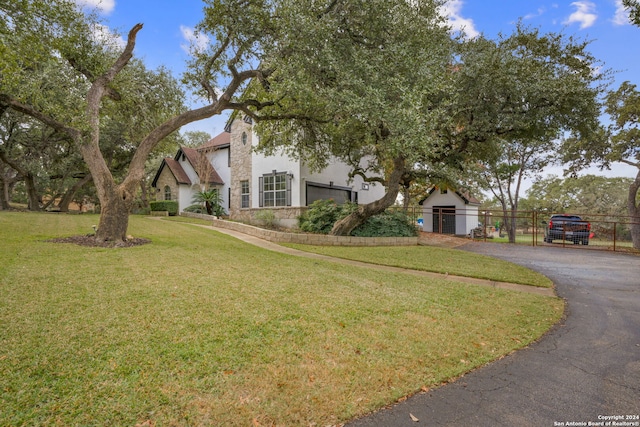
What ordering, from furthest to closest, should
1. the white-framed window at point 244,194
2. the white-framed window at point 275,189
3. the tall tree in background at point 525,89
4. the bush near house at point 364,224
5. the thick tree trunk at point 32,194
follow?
the thick tree trunk at point 32,194 → the white-framed window at point 244,194 → the white-framed window at point 275,189 → the bush near house at point 364,224 → the tall tree in background at point 525,89

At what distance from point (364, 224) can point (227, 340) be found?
11495 mm

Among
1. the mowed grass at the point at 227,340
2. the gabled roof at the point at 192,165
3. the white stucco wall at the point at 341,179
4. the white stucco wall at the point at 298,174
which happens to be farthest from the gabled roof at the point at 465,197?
the mowed grass at the point at 227,340

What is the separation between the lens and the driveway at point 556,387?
8.55ft

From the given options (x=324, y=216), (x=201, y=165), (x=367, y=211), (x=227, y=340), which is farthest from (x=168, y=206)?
(x=227, y=340)

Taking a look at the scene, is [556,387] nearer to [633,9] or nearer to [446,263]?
[446,263]

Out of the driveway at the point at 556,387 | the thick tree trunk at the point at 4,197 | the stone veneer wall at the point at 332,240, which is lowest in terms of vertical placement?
the driveway at the point at 556,387

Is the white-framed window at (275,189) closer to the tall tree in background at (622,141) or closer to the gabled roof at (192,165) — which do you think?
the gabled roof at (192,165)

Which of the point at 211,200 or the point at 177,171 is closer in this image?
the point at 211,200

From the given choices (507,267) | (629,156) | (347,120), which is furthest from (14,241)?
Result: (629,156)

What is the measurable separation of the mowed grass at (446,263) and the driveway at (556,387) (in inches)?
98.4

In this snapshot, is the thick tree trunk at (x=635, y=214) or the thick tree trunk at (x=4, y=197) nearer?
the thick tree trunk at (x=635, y=214)

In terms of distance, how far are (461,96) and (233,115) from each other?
321 inches

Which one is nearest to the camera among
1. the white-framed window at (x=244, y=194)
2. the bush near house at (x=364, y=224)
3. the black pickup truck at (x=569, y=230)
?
the bush near house at (x=364, y=224)

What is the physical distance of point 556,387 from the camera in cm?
307
